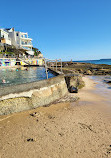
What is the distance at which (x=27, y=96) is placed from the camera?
26.0 ft

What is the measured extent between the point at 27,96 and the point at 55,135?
3718mm

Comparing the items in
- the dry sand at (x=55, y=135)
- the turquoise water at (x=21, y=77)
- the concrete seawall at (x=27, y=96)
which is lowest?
the dry sand at (x=55, y=135)

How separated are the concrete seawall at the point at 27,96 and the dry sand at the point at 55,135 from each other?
56 centimetres

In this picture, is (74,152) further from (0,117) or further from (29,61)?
(29,61)

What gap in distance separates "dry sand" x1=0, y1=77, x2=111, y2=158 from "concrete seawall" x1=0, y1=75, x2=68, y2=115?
1.85 feet

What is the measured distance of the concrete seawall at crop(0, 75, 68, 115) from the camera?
6930 mm

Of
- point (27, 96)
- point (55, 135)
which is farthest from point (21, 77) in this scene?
→ point (55, 135)

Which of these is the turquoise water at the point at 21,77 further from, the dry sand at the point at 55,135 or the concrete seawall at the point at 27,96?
the dry sand at the point at 55,135

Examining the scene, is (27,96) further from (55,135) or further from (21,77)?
(21,77)

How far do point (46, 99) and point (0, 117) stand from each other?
3.72m

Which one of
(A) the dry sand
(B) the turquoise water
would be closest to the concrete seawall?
(A) the dry sand

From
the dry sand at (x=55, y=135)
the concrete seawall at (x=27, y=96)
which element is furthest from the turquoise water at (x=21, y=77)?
the dry sand at (x=55, y=135)

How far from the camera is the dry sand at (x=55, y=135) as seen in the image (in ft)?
14.1

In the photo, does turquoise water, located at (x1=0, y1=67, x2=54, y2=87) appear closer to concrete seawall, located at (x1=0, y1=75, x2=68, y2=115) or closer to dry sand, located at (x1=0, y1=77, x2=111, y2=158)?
concrete seawall, located at (x1=0, y1=75, x2=68, y2=115)
